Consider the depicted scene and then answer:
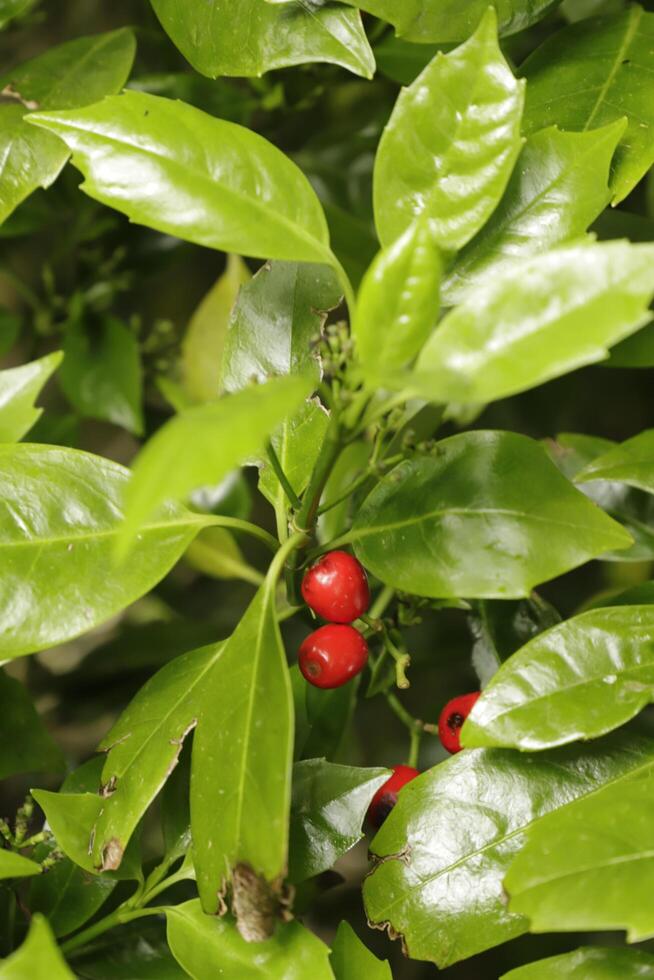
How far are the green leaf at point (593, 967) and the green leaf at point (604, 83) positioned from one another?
523mm

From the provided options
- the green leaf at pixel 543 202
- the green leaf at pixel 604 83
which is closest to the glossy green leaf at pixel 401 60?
the green leaf at pixel 604 83

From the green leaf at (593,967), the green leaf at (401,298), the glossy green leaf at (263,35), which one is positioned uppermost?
the glossy green leaf at (263,35)

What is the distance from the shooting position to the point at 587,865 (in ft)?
1.88

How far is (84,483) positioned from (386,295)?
0.26 metres

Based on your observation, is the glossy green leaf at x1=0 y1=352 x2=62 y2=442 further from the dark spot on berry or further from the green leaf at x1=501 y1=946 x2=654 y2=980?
the green leaf at x1=501 y1=946 x2=654 y2=980

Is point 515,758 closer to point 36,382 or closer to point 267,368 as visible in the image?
point 267,368

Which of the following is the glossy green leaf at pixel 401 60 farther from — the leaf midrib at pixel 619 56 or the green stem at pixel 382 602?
the green stem at pixel 382 602

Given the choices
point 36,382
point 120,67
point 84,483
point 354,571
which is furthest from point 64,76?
point 354,571

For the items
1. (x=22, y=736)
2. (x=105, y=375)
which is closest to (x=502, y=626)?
(x=22, y=736)

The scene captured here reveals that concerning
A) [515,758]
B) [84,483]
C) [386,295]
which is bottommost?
[515,758]

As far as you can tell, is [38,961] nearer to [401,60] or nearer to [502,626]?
[502,626]

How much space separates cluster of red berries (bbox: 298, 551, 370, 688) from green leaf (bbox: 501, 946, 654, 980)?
23 centimetres

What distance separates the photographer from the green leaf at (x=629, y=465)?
768 millimetres

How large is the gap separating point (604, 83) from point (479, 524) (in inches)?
15.2
